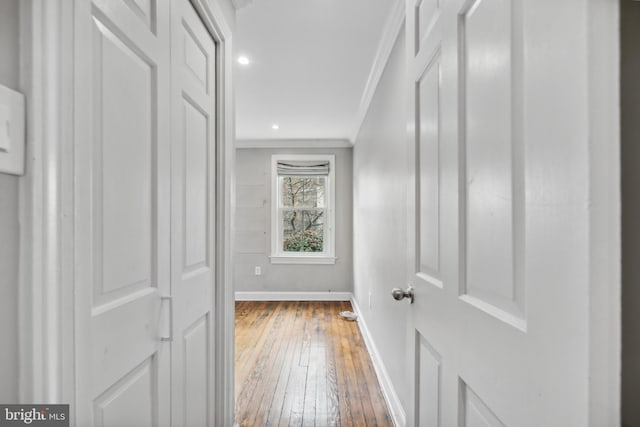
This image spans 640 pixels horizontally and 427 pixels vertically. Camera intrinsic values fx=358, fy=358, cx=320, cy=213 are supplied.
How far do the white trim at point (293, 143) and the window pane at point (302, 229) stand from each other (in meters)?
0.96

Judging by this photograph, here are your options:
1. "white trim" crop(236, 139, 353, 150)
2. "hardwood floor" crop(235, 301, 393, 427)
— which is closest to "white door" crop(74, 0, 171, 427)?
"hardwood floor" crop(235, 301, 393, 427)

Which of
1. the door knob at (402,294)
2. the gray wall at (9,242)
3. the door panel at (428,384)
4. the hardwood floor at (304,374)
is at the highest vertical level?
the gray wall at (9,242)

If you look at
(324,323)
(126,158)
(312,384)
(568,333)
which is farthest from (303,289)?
(568,333)

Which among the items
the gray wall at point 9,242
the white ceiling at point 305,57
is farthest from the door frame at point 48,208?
the white ceiling at point 305,57

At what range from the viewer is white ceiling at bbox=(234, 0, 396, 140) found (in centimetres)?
203

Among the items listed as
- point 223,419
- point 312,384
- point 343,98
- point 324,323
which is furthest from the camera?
point 324,323

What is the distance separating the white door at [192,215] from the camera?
1184 millimetres

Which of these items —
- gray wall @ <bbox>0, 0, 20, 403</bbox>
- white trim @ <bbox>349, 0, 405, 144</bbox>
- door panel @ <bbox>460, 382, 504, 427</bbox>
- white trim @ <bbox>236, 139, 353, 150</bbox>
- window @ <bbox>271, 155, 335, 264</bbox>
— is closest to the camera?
gray wall @ <bbox>0, 0, 20, 403</bbox>

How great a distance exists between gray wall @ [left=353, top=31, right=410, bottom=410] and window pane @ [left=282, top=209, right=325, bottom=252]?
1.72 metres

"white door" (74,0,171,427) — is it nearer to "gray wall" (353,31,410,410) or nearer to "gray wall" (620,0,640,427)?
"gray wall" (620,0,640,427)

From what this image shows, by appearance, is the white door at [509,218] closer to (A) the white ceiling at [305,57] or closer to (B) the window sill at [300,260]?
(A) the white ceiling at [305,57]

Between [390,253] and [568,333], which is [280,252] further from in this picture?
[568,333]

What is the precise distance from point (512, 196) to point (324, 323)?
12.1 ft

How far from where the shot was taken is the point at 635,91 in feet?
1.45
